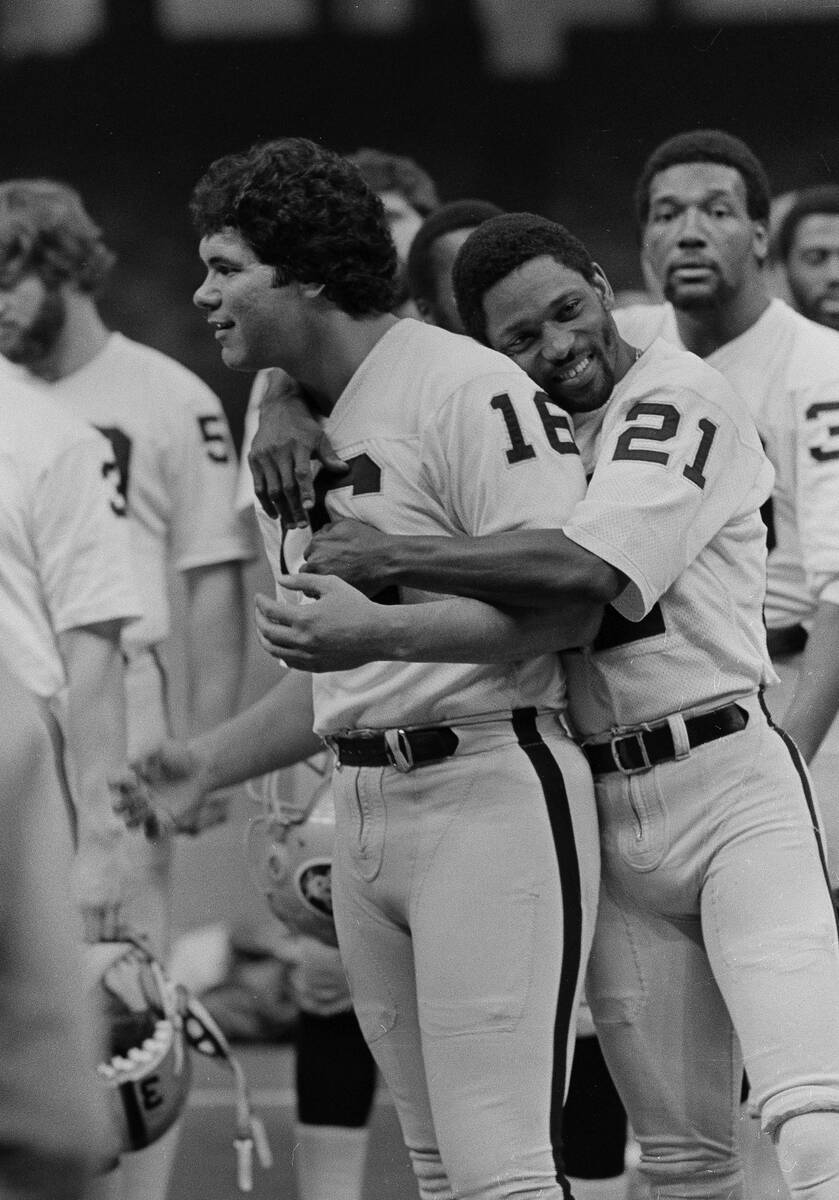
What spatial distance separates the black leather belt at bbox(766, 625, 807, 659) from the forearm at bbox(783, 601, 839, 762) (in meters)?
Answer: 0.21

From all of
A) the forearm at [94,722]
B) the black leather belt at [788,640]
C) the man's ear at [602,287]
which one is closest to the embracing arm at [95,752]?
the forearm at [94,722]

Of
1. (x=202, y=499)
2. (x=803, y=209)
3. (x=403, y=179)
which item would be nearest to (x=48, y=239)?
(x=202, y=499)

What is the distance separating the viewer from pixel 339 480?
2.25 metres

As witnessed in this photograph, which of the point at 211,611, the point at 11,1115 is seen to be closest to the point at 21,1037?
the point at 11,1115

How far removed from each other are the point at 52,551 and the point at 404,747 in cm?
123

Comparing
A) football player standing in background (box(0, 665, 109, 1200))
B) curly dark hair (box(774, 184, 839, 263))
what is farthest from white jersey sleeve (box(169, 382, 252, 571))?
football player standing in background (box(0, 665, 109, 1200))

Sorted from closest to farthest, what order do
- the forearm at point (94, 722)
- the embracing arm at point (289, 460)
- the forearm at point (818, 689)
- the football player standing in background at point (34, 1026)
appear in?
the football player standing in background at point (34, 1026) < the embracing arm at point (289, 460) < the forearm at point (818, 689) < the forearm at point (94, 722)

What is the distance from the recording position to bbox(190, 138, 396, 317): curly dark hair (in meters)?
2.27

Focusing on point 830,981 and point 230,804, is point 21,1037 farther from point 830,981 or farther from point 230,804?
point 230,804

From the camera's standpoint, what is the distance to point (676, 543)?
2.17 meters

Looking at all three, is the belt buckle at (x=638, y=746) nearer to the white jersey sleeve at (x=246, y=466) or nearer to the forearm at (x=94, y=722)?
the forearm at (x=94, y=722)

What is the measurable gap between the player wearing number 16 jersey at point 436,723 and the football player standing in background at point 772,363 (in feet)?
2.54

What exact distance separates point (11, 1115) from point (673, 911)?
1460mm

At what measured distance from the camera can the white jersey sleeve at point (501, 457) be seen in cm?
213
